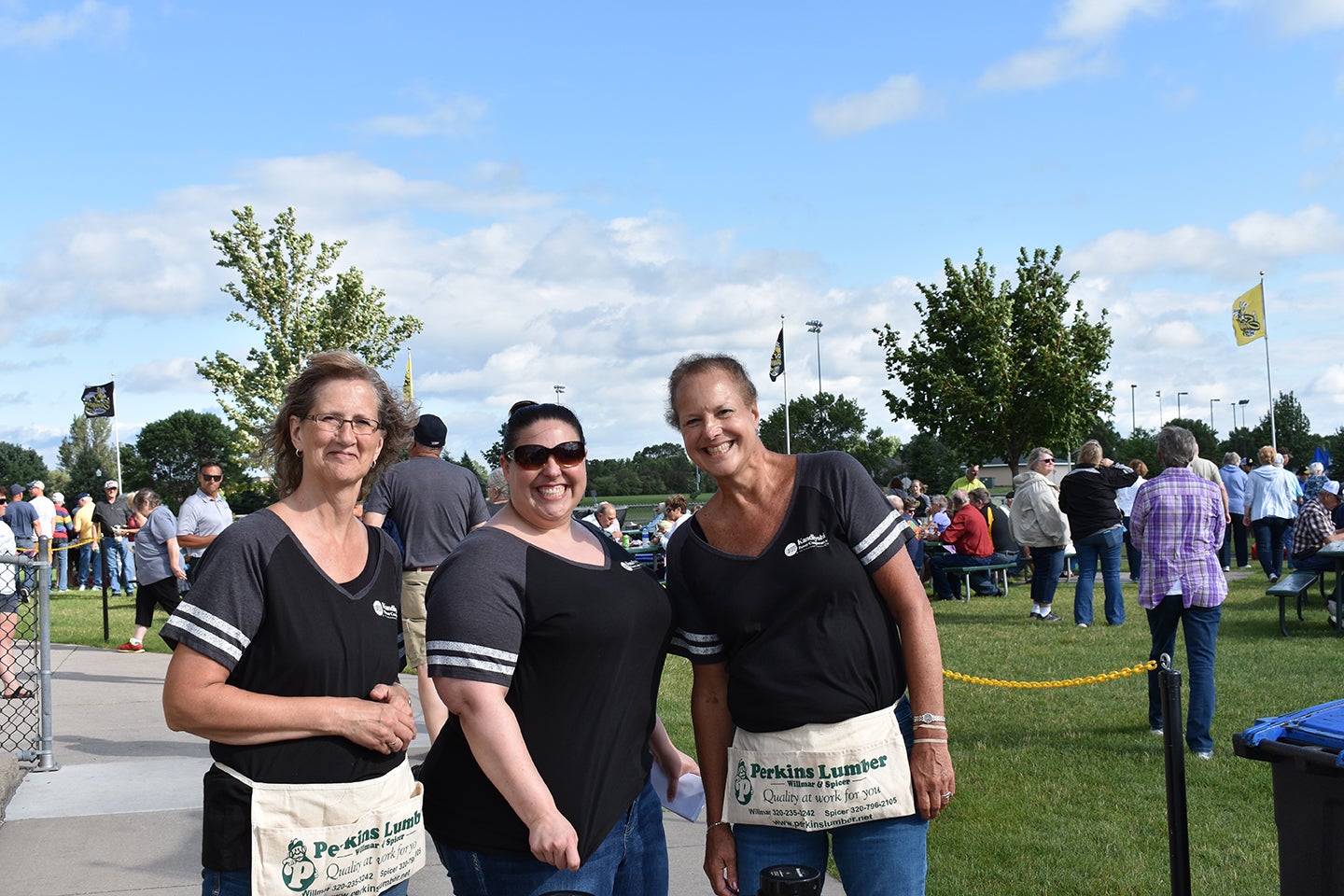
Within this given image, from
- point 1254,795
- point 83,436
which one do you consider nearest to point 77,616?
point 1254,795

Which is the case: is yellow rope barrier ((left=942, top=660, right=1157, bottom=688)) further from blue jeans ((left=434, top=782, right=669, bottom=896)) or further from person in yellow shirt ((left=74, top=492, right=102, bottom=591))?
person in yellow shirt ((left=74, top=492, right=102, bottom=591))

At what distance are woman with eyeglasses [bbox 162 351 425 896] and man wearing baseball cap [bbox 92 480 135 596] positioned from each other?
17555 millimetres

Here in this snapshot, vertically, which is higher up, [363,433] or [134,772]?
[363,433]

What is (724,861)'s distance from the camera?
2.86 metres

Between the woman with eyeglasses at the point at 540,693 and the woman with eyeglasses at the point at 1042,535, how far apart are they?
10.5 metres

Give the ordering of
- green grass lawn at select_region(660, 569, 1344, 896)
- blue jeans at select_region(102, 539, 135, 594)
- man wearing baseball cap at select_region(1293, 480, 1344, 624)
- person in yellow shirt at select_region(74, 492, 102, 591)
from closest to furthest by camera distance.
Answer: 1. green grass lawn at select_region(660, 569, 1344, 896)
2. man wearing baseball cap at select_region(1293, 480, 1344, 624)
3. blue jeans at select_region(102, 539, 135, 594)
4. person in yellow shirt at select_region(74, 492, 102, 591)

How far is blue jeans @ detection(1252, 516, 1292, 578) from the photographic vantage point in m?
14.8

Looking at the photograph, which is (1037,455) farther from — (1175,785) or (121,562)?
(121,562)

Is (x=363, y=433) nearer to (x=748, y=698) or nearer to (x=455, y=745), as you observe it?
(x=455, y=745)

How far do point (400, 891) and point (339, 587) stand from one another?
74 centimetres

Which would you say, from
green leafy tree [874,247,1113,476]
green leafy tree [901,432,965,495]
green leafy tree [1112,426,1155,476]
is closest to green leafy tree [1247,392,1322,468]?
green leafy tree [1112,426,1155,476]

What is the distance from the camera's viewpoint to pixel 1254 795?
18.4ft

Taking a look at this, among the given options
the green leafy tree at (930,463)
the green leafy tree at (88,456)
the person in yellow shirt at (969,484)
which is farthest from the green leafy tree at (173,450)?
the person in yellow shirt at (969,484)

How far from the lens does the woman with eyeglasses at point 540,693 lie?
94.0 inches
